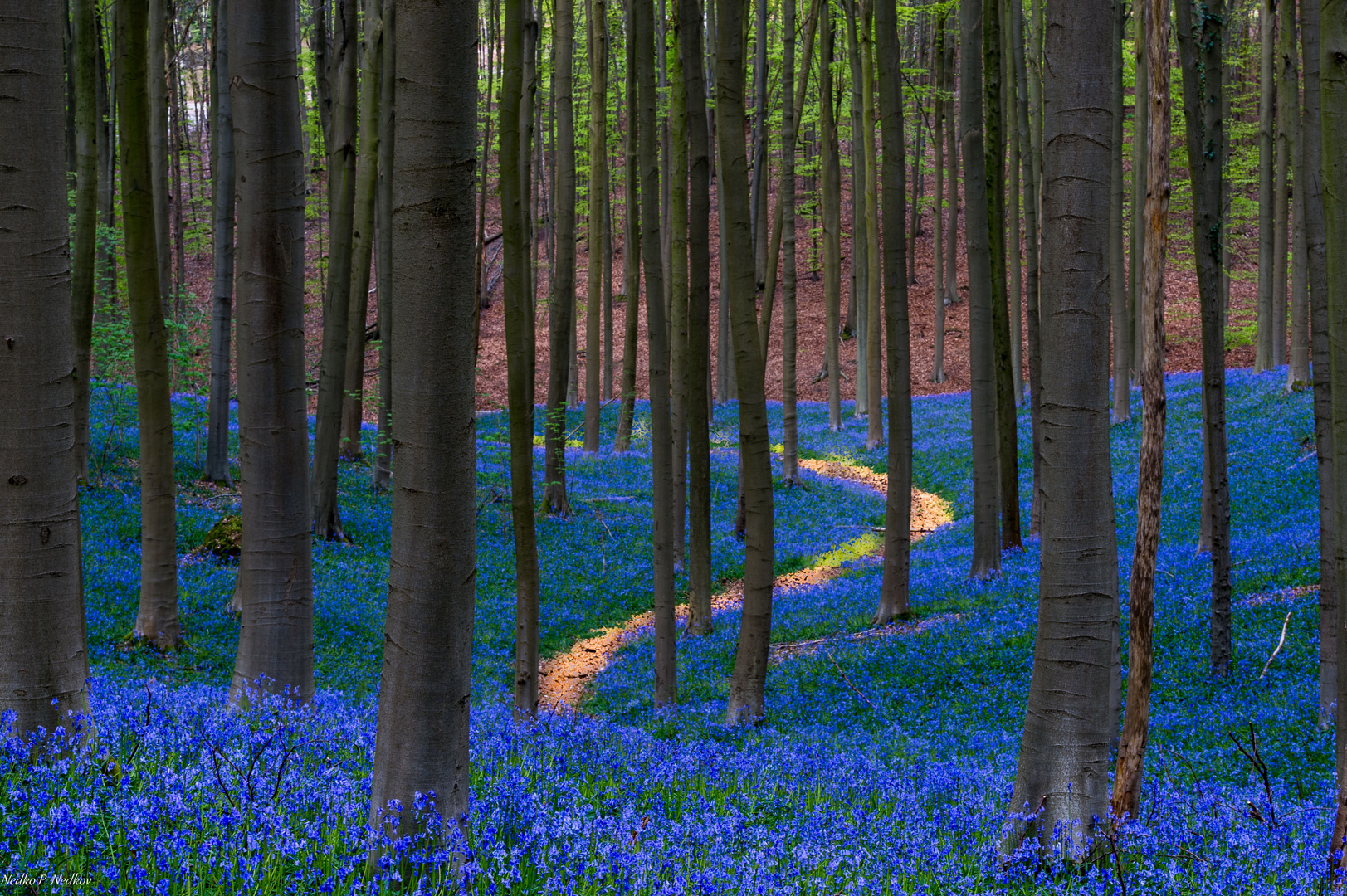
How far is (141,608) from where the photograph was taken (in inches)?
357

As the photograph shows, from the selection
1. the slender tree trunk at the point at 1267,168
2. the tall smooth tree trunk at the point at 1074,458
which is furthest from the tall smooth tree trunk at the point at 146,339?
the slender tree trunk at the point at 1267,168

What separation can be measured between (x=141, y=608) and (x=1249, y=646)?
37.8 feet

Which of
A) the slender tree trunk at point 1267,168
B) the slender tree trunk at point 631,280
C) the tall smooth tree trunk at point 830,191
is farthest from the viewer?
the slender tree trunk at point 1267,168

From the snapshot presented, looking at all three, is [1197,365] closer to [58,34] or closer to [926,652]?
[926,652]

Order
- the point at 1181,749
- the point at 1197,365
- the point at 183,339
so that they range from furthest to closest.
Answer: the point at 1197,365 < the point at 183,339 < the point at 1181,749

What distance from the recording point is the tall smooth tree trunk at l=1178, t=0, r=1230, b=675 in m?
8.12

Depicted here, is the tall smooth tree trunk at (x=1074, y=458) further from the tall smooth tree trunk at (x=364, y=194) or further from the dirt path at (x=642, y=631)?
the tall smooth tree trunk at (x=364, y=194)

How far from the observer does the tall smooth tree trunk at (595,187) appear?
64.5 feet

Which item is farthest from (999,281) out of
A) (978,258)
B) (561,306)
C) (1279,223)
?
(1279,223)

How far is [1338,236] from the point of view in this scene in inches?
151

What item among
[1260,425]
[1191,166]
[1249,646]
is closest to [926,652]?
[1249,646]

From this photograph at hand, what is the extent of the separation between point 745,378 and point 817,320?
39377 mm

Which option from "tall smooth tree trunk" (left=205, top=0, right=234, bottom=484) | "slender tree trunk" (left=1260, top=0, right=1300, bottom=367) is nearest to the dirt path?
"tall smooth tree trunk" (left=205, top=0, right=234, bottom=484)

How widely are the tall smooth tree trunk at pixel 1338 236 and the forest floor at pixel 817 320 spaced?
31926mm
